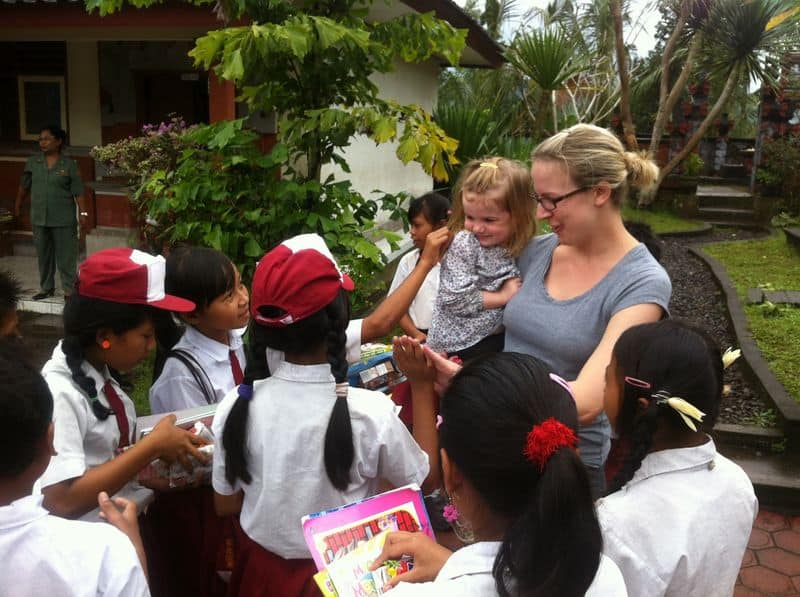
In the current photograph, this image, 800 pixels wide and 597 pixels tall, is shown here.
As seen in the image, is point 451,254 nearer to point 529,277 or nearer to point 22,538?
point 529,277

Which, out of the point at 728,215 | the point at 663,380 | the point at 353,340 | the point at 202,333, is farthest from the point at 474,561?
the point at 728,215

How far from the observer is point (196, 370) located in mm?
2330

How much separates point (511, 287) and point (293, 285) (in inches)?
36.3

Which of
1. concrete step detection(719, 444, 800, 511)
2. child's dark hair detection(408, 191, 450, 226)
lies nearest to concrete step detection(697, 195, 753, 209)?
concrete step detection(719, 444, 800, 511)

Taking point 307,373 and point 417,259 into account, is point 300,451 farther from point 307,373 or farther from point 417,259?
point 417,259

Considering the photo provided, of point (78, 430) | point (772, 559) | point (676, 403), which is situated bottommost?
point (772, 559)

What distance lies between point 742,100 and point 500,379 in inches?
744

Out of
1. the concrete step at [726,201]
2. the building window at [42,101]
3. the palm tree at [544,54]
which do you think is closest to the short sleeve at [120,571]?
the building window at [42,101]

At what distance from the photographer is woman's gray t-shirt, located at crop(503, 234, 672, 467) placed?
1.94 metres

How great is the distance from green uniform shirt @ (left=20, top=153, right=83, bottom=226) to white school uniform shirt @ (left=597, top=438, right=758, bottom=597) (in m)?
6.83

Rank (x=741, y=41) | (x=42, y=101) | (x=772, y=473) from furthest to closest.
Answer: (x=741, y=41) < (x=42, y=101) < (x=772, y=473)

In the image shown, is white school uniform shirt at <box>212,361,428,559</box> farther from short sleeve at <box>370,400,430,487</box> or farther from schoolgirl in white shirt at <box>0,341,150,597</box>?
schoolgirl in white shirt at <box>0,341,150,597</box>

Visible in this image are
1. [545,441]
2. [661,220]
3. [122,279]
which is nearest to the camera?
[545,441]

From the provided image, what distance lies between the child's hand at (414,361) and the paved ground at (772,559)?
2.21 metres
